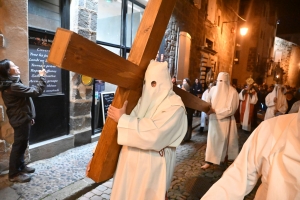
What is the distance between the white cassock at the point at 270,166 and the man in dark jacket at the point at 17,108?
10.1ft

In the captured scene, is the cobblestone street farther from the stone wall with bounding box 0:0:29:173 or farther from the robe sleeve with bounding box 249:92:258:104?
the robe sleeve with bounding box 249:92:258:104

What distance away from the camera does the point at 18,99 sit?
327 cm

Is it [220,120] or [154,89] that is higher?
[154,89]

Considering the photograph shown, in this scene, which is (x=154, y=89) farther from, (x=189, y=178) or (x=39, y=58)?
(x=39, y=58)

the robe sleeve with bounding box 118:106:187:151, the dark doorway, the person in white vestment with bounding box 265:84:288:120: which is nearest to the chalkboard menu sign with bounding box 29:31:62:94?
the dark doorway

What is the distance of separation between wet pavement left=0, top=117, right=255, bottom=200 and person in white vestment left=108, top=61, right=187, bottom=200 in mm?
1725

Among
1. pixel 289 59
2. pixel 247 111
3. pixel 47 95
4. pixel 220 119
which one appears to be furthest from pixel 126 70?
pixel 289 59

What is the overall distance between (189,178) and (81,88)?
3.05 m

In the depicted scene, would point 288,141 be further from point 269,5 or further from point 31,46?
point 269,5

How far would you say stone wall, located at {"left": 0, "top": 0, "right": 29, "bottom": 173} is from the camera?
320 cm

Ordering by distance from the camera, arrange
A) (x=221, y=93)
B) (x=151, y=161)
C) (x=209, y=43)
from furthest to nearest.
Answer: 1. (x=209, y=43)
2. (x=221, y=93)
3. (x=151, y=161)

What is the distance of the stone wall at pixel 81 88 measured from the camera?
180 inches

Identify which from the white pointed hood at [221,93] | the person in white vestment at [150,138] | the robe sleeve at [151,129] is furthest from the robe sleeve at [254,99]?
the robe sleeve at [151,129]

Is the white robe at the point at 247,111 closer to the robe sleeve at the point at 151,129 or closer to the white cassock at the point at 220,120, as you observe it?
the white cassock at the point at 220,120
